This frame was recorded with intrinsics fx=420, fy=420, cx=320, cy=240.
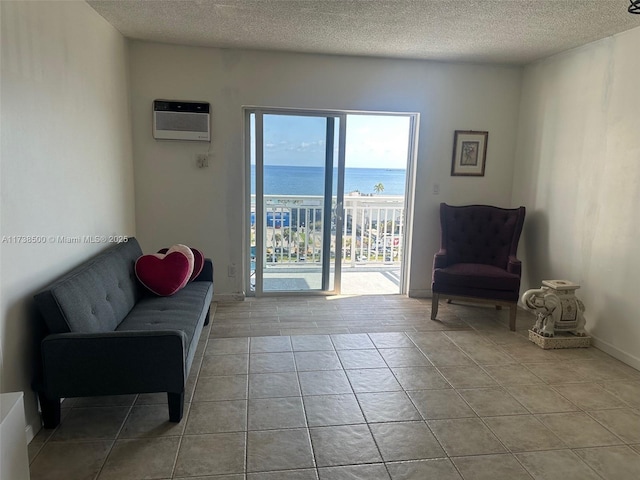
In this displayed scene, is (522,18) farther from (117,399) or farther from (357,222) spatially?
(117,399)

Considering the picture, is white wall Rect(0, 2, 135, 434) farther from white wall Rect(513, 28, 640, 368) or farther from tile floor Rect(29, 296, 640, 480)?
white wall Rect(513, 28, 640, 368)

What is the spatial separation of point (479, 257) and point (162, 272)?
2.89m

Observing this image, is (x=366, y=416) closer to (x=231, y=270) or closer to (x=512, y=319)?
(x=512, y=319)

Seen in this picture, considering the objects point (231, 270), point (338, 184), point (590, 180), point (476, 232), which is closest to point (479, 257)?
point (476, 232)

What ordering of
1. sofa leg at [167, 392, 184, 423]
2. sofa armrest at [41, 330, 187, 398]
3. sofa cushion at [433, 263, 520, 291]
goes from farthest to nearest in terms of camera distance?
sofa cushion at [433, 263, 520, 291] → sofa leg at [167, 392, 184, 423] → sofa armrest at [41, 330, 187, 398]

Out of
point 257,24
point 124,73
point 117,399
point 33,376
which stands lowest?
point 117,399

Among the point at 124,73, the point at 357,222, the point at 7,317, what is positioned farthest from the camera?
the point at 357,222

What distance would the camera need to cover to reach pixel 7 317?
1.83 metres

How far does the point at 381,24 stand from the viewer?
3.07 meters

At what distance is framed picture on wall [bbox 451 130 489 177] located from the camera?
4316 millimetres

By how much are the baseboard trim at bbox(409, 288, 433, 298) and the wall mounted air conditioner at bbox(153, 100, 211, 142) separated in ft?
8.62

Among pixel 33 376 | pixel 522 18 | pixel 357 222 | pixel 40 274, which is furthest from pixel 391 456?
pixel 357 222

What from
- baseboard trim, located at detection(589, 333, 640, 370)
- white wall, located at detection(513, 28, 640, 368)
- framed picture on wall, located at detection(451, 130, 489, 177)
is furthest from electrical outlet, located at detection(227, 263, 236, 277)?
baseboard trim, located at detection(589, 333, 640, 370)

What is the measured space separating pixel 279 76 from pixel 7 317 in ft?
9.80
